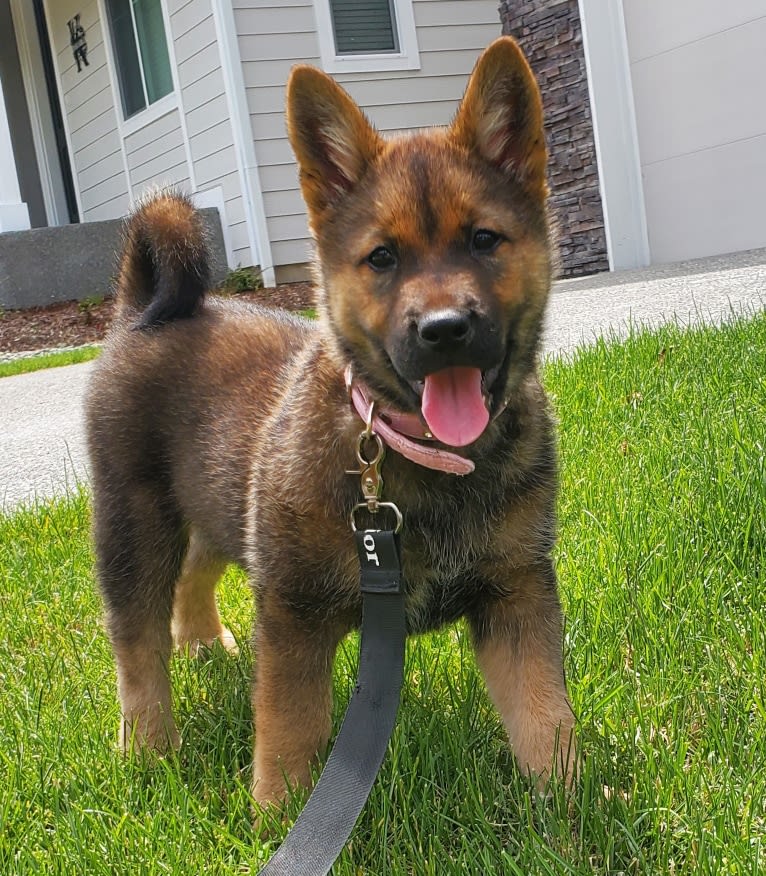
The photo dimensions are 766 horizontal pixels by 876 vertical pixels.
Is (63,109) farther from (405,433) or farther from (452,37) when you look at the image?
(405,433)

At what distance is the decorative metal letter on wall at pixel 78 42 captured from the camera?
51.7 ft

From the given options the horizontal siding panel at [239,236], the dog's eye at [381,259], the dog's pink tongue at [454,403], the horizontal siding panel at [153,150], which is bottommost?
the dog's pink tongue at [454,403]

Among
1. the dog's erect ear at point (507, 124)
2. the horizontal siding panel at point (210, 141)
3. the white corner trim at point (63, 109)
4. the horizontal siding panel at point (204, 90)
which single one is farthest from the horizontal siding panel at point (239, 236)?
the dog's erect ear at point (507, 124)

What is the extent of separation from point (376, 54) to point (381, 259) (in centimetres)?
1162

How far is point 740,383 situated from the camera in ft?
14.4

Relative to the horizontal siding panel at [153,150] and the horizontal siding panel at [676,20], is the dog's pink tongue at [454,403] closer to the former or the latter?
the horizontal siding panel at [676,20]

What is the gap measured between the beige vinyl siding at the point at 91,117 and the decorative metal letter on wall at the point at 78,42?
104 mm

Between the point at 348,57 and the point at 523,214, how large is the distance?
1127 cm

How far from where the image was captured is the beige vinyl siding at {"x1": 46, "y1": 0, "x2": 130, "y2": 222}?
15531 mm

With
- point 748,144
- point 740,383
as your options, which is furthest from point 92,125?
point 740,383

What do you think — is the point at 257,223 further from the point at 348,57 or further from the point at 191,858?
the point at 191,858

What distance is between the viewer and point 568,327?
283 inches

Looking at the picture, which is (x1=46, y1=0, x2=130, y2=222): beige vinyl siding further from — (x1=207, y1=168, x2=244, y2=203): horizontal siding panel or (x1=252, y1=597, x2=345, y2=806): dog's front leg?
(x1=252, y1=597, x2=345, y2=806): dog's front leg

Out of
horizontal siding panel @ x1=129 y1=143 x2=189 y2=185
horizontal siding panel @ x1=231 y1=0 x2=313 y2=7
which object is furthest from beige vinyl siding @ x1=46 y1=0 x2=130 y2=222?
horizontal siding panel @ x1=231 y1=0 x2=313 y2=7
